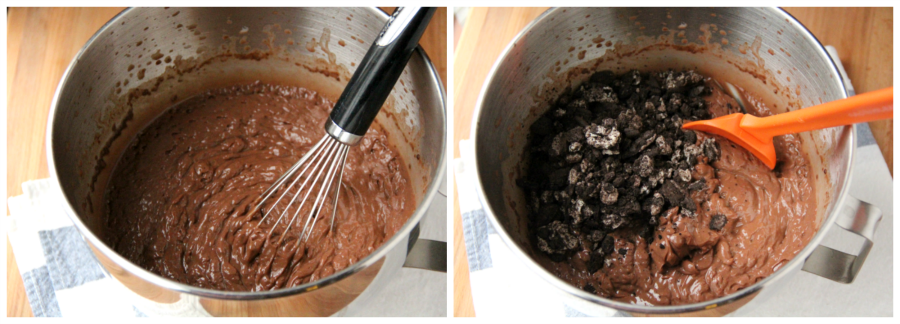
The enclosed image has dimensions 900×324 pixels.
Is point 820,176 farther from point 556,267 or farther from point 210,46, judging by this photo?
point 210,46

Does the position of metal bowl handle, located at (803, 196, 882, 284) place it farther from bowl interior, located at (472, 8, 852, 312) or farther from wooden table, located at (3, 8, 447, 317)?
wooden table, located at (3, 8, 447, 317)

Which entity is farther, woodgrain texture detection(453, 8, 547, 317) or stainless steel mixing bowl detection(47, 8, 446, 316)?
woodgrain texture detection(453, 8, 547, 317)

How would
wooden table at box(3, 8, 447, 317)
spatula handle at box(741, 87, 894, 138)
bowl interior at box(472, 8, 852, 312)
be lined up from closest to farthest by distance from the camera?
spatula handle at box(741, 87, 894, 138) < bowl interior at box(472, 8, 852, 312) < wooden table at box(3, 8, 447, 317)

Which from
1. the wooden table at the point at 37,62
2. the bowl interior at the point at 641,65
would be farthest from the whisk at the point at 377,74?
the wooden table at the point at 37,62

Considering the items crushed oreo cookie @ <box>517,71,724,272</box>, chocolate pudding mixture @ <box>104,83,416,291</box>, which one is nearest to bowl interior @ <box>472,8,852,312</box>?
crushed oreo cookie @ <box>517,71,724,272</box>

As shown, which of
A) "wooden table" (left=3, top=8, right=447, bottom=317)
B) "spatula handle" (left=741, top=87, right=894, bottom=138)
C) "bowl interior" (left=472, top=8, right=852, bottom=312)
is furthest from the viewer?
"wooden table" (left=3, top=8, right=447, bottom=317)

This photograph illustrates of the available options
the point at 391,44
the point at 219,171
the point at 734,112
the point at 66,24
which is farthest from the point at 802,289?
the point at 66,24

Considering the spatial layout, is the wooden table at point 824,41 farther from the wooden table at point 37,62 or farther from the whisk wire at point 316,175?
the whisk wire at point 316,175

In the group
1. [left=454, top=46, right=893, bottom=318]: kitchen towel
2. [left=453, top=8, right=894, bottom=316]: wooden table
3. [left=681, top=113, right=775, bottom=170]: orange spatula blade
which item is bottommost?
[left=454, top=46, right=893, bottom=318]: kitchen towel

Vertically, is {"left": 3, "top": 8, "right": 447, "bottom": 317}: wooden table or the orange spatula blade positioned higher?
{"left": 3, "top": 8, "right": 447, "bottom": 317}: wooden table
